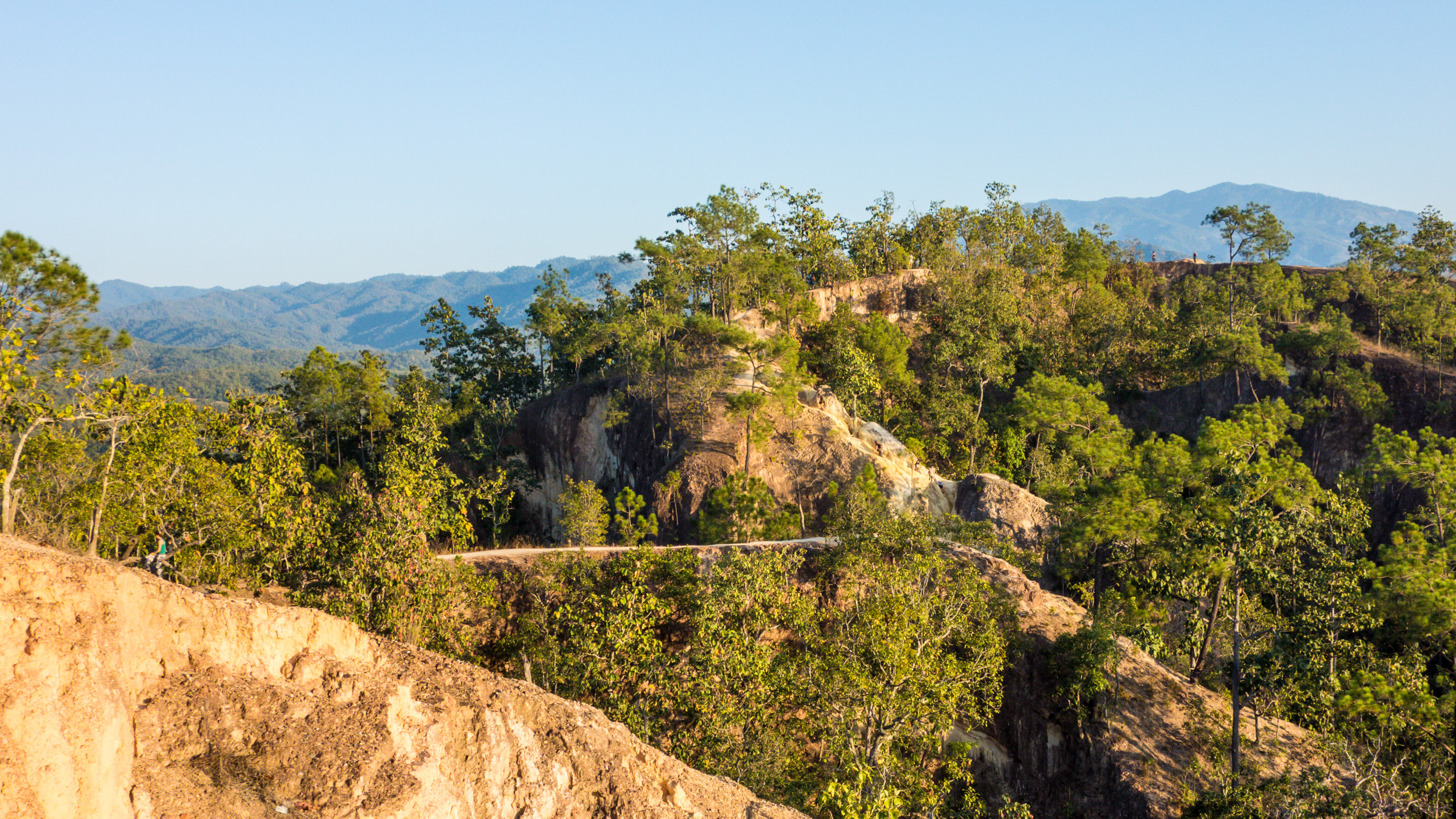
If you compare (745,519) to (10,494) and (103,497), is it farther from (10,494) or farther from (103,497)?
(10,494)

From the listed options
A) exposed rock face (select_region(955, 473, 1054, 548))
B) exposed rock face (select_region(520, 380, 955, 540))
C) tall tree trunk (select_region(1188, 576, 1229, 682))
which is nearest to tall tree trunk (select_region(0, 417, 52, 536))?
exposed rock face (select_region(520, 380, 955, 540))

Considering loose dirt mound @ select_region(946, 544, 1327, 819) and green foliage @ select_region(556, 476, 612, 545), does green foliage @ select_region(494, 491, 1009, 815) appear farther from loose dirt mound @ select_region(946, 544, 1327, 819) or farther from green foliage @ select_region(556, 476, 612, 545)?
green foliage @ select_region(556, 476, 612, 545)

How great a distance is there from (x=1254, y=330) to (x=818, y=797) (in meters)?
51.5

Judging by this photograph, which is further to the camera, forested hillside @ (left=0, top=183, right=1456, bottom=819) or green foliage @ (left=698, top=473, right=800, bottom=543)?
green foliage @ (left=698, top=473, right=800, bottom=543)

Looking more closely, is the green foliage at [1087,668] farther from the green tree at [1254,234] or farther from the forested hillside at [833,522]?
the green tree at [1254,234]

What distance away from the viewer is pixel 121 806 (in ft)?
33.7

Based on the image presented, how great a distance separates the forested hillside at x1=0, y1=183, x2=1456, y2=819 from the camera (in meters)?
21.0

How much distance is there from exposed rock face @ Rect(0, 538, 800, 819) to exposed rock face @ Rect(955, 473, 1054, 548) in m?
28.8

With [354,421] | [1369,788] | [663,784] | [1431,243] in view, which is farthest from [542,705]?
[1431,243]

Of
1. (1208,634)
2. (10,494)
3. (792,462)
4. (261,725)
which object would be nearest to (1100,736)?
(1208,634)

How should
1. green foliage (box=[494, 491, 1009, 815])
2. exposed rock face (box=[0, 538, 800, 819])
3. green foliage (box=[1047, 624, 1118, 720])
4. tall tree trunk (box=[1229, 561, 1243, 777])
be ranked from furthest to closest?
green foliage (box=[1047, 624, 1118, 720]) → tall tree trunk (box=[1229, 561, 1243, 777]) → green foliage (box=[494, 491, 1009, 815]) → exposed rock face (box=[0, 538, 800, 819])

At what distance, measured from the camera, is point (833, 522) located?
3588cm

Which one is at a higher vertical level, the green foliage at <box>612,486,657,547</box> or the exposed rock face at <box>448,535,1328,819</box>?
the green foliage at <box>612,486,657,547</box>

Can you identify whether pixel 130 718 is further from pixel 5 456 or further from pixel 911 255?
pixel 911 255
